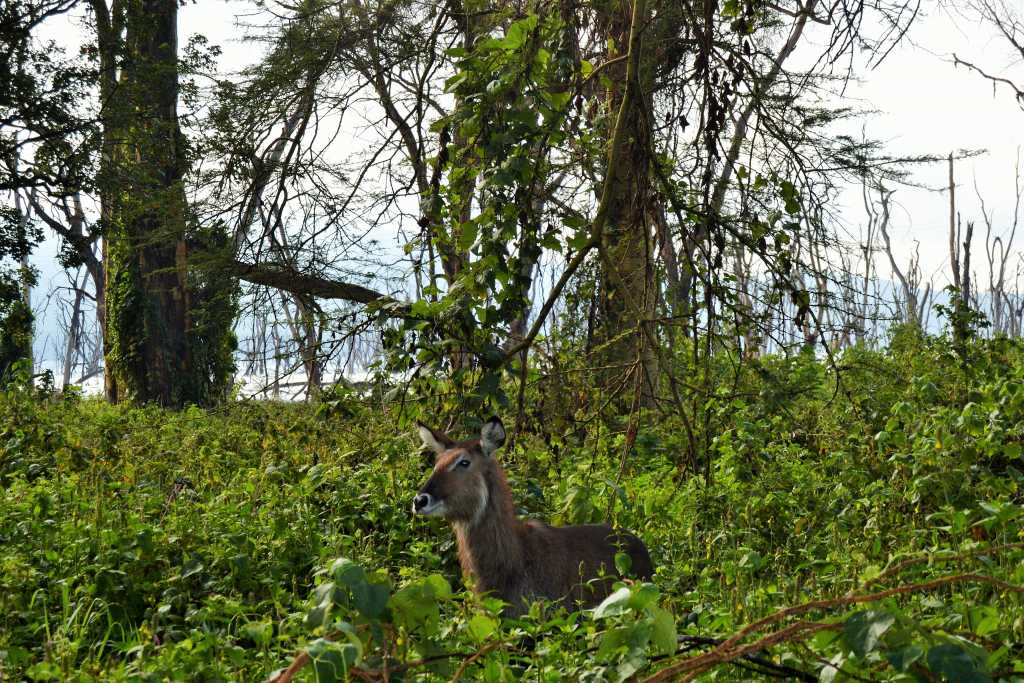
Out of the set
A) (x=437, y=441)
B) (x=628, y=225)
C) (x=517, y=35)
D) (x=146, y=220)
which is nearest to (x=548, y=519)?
(x=437, y=441)

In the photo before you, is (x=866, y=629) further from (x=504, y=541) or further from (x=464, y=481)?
(x=464, y=481)

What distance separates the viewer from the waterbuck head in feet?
19.1

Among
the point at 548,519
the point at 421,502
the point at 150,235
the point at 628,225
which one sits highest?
the point at 150,235

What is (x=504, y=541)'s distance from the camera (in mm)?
5719

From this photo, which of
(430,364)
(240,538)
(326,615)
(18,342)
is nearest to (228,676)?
(326,615)

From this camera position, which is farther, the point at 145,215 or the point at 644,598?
the point at 145,215

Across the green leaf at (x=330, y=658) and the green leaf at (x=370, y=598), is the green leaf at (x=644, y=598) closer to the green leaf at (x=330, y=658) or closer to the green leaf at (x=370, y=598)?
the green leaf at (x=370, y=598)

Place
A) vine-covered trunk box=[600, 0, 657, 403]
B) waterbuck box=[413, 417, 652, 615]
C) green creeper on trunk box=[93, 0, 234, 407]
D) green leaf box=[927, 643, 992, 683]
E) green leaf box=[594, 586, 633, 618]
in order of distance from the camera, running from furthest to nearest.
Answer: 1. green creeper on trunk box=[93, 0, 234, 407]
2. vine-covered trunk box=[600, 0, 657, 403]
3. waterbuck box=[413, 417, 652, 615]
4. green leaf box=[594, 586, 633, 618]
5. green leaf box=[927, 643, 992, 683]

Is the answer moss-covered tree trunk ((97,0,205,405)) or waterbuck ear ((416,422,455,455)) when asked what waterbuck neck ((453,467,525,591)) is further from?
moss-covered tree trunk ((97,0,205,405))

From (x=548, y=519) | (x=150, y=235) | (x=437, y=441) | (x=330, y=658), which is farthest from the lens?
(x=150, y=235)

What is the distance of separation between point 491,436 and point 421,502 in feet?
1.77

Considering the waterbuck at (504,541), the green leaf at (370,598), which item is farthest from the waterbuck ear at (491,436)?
the green leaf at (370,598)

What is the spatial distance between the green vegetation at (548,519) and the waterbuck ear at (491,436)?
0.72 m

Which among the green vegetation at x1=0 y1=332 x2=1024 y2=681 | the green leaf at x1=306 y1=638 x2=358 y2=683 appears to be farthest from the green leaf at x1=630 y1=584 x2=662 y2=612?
the green leaf at x1=306 y1=638 x2=358 y2=683
